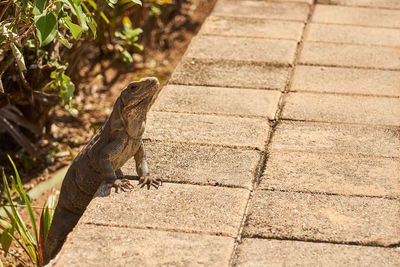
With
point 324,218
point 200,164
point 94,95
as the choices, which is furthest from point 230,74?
point 324,218

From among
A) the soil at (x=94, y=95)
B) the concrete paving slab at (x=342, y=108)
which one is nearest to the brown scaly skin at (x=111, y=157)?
the soil at (x=94, y=95)

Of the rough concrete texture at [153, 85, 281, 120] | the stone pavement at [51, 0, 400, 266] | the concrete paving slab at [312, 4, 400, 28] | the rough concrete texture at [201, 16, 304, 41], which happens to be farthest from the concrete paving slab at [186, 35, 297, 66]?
the concrete paving slab at [312, 4, 400, 28]

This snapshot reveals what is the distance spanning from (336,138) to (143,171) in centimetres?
133

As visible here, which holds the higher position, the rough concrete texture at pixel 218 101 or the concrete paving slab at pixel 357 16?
the concrete paving slab at pixel 357 16

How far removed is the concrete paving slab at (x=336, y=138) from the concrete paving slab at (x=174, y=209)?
2.43ft

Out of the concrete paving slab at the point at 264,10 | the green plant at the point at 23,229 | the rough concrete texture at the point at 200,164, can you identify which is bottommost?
the green plant at the point at 23,229

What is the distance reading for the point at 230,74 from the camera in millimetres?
5531

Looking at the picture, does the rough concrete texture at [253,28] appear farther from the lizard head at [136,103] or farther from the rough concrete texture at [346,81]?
the lizard head at [136,103]

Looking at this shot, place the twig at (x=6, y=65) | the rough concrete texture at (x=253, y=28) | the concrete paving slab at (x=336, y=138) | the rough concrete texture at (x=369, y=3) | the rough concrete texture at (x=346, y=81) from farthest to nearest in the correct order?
1. the rough concrete texture at (x=369, y=3)
2. the rough concrete texture at (x=253, y=28)
3. the rough concrete texture at (x=346, y=81)
4. the twig at (x=6, y=65)
5. the concrete paving slab at (x=336, y=138)

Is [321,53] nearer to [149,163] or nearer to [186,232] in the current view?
[149,163]

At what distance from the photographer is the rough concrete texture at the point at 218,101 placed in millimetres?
4883

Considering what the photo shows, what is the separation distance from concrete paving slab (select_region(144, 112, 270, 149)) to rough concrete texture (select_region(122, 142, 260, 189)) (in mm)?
103

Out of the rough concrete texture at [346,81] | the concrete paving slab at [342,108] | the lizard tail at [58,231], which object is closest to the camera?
the lizard tail at [58,231]

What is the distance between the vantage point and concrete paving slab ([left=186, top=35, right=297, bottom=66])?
584cm
